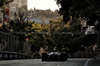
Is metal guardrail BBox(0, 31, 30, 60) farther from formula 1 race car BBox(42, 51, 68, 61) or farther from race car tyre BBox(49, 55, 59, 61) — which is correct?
race car tyre BBox(49, 55, 59, 61)

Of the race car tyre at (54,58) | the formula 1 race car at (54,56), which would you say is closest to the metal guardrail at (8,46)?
the formula 1 race car at (54,56)

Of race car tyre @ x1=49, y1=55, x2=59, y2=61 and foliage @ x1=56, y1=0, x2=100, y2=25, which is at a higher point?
foliage @ x1=56, y1=0, x2=100, y2=25

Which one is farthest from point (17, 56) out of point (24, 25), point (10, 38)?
point (24, 25)

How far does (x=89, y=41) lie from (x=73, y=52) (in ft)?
60.4

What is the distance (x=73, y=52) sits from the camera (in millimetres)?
92875

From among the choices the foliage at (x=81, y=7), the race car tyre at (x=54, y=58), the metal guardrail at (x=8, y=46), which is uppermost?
the foliage at (x=81, y=7)

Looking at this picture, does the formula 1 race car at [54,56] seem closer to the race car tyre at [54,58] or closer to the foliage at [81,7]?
the race car tyre at [54,58]

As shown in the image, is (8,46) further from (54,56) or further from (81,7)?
(81,7)

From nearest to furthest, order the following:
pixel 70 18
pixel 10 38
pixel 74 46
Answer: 1. pixel 70 18
2. pixel 10 38
3. pixel 74 46

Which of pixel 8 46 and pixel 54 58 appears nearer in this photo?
pixel 54 58

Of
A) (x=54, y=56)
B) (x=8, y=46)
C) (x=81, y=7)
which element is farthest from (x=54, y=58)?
(x=8, y=46)

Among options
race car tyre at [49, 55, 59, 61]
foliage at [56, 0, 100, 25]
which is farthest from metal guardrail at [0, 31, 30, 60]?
foliage at [56, 0, 100, 25]

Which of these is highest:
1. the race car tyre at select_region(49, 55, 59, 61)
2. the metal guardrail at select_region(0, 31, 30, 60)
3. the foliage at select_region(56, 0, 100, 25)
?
the foliage at select_region(56, 0, 100, 25)

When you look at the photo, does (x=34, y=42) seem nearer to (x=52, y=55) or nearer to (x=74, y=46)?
(x=74, y=46)
